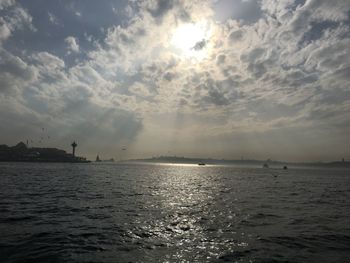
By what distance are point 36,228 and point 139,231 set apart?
767cm

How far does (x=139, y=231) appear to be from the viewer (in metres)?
22.4

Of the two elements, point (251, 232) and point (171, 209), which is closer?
point (251, 232)

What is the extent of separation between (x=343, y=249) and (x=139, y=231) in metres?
13.9

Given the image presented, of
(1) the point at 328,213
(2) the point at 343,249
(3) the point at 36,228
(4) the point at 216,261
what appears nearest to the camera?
(4) the point at 216,261

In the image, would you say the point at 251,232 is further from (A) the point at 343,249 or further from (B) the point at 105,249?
(B) the point at 105,249

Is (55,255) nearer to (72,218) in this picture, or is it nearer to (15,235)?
(15,235)

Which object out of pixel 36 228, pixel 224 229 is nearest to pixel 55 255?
pixel 36 228

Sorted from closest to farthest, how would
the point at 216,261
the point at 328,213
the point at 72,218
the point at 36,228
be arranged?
the point at 216,261, the point at 36,228, the point at 72,218, the point at 328,213

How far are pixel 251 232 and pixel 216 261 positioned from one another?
26.2ft

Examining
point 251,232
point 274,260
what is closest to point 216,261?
point 274,260

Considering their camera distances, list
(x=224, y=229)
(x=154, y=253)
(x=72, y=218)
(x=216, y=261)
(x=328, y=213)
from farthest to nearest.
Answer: (x=328, y=213)
(x=72, y=218)
(x=224, y=229)
(x=154, y=253)
(x=216, y=261)

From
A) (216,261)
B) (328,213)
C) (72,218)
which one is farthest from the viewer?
(328,213)

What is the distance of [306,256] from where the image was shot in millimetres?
17375

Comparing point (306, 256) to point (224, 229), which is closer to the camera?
point (306, 256)
